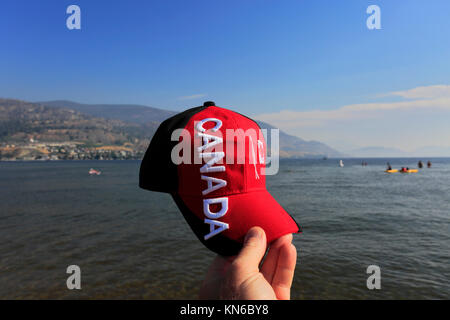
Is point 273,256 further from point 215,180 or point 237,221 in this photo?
A: point 215,180

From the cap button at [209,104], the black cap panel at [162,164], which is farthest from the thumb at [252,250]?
the cap button at [209,104]

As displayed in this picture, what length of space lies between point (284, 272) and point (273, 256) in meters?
0.16

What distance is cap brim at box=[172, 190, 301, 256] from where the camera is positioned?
163 cm

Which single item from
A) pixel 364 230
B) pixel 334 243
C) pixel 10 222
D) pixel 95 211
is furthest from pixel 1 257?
pixel 364 230

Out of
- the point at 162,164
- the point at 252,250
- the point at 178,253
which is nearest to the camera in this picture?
→ the point at 252,250

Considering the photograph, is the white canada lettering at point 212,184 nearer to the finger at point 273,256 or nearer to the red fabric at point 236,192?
the red fabric at point 236,192

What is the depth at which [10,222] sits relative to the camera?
58.3 ft

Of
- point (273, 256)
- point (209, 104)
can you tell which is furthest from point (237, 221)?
point (209, 104)

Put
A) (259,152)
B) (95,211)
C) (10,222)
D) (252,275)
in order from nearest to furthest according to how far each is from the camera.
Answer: (252,275), (259,152), (10,222), (95,211)

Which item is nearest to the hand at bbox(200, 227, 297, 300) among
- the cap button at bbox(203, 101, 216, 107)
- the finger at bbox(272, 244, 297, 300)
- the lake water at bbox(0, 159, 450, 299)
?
the finger at bbox(272, 244, 297, 300)

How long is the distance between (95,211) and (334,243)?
19004mm

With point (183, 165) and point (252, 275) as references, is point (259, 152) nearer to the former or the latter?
point (183, 165)

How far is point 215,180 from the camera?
1.67m
